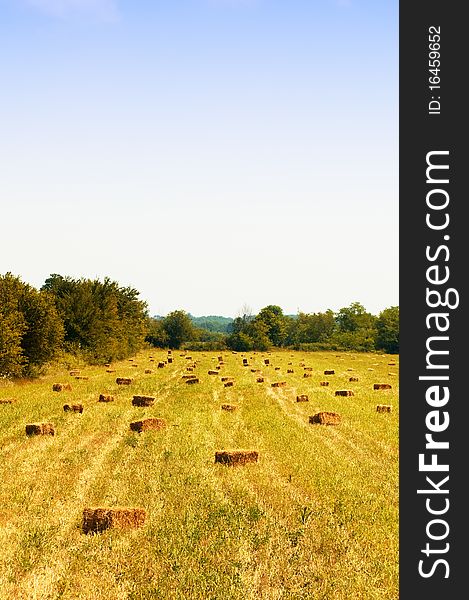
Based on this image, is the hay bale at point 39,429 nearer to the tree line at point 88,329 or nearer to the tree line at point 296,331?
the tree line at point 88,329

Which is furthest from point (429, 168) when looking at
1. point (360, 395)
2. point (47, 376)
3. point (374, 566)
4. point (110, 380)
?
point (47, 376)

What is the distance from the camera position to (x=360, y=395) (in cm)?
2759

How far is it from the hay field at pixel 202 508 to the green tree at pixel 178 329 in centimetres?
7325

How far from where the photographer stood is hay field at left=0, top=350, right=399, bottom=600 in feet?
23.0

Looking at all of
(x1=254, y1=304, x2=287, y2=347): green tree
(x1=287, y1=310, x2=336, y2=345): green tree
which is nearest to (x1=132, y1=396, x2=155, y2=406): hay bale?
(x1=254, y1=304, x2=287, y2=347): green tree

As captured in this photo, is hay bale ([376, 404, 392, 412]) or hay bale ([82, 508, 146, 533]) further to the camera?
hay bale ([376, 404, 392, 412])

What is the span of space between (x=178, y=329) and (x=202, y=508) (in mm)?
84335

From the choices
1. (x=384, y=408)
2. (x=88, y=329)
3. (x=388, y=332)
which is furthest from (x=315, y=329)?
(x=384, y=408)

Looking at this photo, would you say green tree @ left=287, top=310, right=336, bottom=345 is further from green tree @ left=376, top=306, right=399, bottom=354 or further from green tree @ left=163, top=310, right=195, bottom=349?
green tree @ left=163, top=310, right=195, bottom=349

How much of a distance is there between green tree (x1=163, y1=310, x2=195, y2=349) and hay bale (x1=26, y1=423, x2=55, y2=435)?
3011 inches

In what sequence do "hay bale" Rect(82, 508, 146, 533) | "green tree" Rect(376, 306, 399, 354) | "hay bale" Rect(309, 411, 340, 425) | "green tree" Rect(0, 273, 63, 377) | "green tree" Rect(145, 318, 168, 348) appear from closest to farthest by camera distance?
"hay bale" Rect(82, 508, 146, 533)
"hay bale" Rect(309, 411, 340, 425)
"green tree" Rect(0, 273, 63, 377)
"green tree" Rect(145, 318, 168, 348)
"green tree" Rect(376, 306, 399, 354)

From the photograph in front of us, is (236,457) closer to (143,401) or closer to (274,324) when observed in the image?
(143,401)

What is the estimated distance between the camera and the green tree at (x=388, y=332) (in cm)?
9944

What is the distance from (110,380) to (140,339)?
108 ft
